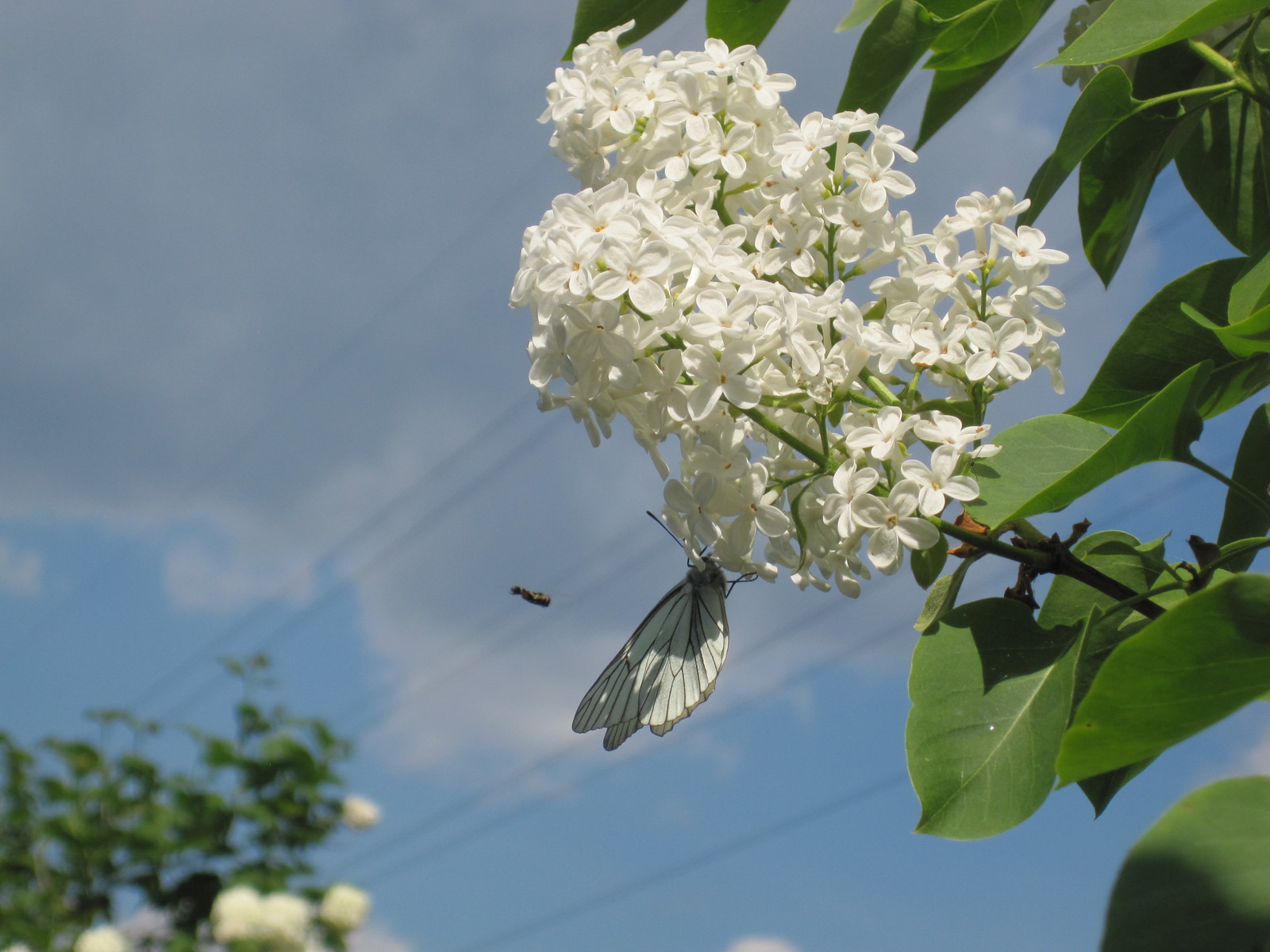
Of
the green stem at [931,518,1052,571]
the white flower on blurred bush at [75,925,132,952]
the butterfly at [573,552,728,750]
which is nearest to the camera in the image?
the green stem at [931,518,1052,571]

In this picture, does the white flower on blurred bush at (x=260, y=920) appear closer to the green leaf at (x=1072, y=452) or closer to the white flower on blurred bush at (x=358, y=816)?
the white flower on blurred bush at (x=358, y=816)

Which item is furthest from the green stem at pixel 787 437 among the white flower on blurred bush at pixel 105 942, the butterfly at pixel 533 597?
the white flower on blurred bush at pixel 105 942

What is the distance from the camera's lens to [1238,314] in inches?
41.4

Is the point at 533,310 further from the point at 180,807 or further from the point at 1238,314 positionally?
the point at 180,807

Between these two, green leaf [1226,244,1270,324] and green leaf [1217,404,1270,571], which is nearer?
green leaf [1226,244,1270,324]

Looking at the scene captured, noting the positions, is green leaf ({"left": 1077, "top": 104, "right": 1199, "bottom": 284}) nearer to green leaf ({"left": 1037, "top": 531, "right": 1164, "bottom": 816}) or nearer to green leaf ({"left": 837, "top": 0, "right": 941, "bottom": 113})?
green leaf ({"left": 837, "top": 0, "right": 941, "bottom": 113})

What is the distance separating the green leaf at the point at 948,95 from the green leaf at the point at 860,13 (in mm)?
153

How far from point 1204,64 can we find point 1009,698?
946mm

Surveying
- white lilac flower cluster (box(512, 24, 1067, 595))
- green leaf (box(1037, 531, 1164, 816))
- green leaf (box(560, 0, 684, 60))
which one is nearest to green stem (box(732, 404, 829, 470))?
white lilac flower cluster (box(512, 24, 1067, 595))

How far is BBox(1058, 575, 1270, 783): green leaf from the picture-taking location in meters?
0.72

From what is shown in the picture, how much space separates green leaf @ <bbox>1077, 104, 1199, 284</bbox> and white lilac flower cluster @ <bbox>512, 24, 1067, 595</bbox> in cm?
23

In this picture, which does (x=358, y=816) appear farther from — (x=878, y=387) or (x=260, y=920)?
(x=878, y=387)

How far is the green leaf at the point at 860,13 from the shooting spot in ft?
4.81

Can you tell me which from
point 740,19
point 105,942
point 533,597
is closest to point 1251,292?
point 740,19
